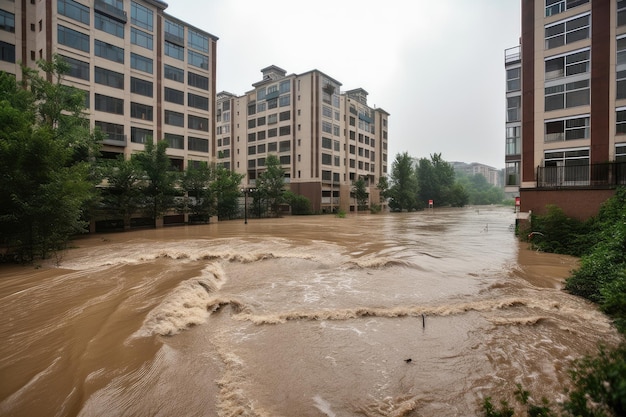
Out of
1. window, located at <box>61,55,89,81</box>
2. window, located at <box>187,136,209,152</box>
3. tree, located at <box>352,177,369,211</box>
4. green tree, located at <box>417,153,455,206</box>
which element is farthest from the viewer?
green tree, located at <box>417,153,455,206</box>

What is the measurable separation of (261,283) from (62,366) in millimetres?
5785

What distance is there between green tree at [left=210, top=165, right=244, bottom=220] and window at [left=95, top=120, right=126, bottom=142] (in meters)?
8.84

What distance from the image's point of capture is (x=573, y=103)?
2034cm

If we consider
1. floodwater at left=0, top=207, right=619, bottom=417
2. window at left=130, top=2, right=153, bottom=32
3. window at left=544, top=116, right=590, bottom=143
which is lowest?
floodwater at left=0, top=207, right=619, bottom=417

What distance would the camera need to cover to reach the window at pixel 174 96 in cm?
3481

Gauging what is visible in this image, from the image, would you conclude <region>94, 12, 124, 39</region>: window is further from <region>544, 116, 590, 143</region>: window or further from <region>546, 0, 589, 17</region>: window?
<region>544, 116, 590, 143</region>: window

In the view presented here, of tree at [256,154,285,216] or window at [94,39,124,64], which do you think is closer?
window at [94,39,124,64]

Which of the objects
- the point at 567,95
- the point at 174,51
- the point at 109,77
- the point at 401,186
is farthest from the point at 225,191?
the point at 401,186

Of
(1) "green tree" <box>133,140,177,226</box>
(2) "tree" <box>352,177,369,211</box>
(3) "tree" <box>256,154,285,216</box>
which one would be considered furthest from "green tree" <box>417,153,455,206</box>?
(1) "green tree" <box>133,140,177,226</box>

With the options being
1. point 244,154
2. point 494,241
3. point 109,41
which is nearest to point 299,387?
point 494,241

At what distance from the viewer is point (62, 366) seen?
18.1 feet

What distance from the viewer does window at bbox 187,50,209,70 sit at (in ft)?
120

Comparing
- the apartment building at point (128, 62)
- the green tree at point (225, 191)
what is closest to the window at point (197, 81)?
the apartment building at point (128, 62)

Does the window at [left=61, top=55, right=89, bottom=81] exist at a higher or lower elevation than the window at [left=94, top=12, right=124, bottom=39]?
lower
